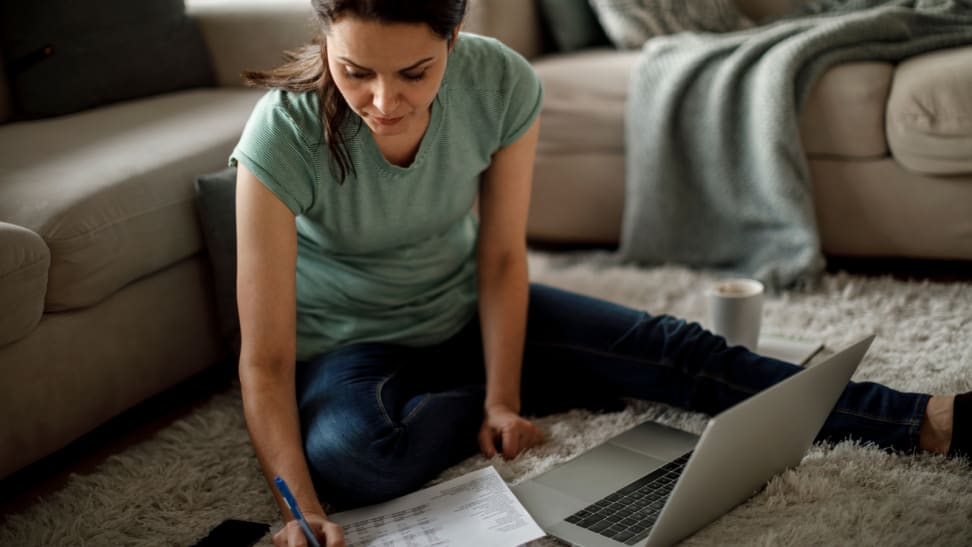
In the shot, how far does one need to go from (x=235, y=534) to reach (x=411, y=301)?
16.0 inches

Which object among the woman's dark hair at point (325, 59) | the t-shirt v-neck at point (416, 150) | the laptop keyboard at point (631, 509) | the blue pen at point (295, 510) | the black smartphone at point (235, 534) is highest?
the woman's dark hair at point (325, 59)

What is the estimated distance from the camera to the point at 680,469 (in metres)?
1.23

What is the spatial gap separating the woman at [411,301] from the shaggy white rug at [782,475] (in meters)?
0.05

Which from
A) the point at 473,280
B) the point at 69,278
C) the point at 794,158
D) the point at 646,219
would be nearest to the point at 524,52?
the point at 646,219

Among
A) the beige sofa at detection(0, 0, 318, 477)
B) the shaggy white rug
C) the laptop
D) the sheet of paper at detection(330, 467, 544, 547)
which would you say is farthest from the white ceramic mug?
the beige sofa at detection(0, 0, 318, 477)

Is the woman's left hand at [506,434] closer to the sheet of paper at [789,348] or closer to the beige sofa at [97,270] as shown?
the sheet of paper at [789,348]

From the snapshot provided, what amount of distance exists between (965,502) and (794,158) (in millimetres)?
859

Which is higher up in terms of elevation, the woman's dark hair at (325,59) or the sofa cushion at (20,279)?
the woman's dark hair at (325,59)

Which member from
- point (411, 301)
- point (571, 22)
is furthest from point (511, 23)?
point (411, 301)

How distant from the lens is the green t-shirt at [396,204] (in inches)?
49.1

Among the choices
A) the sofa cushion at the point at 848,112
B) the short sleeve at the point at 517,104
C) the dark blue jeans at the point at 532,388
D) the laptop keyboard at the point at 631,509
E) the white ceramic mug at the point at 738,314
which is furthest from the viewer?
the sofa cushion at the point at 848,112

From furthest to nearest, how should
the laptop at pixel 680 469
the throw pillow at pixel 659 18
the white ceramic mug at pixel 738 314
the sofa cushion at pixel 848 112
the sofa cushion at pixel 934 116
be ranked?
1. the throw pillow at pixel 659 18
2. the sofa cushion at pixel 848 112
3. the sofa cushion at pixel 934 116
4. the white ceramic mug at pixel 738 314
5. the laptop at pixel 680 469

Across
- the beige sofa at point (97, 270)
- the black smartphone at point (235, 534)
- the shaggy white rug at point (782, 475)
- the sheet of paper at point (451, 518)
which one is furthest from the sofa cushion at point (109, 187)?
the sheet of paper at point (451, 518)

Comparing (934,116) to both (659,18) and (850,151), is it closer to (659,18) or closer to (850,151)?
(850,151)
